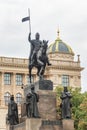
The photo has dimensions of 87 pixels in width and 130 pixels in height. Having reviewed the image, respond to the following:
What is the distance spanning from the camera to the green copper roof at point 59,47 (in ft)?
393

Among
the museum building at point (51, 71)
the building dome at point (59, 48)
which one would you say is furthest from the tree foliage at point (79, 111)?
the building dome at point (59, 48)

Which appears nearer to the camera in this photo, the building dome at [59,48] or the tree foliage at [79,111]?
the tree foliage at [79,111]

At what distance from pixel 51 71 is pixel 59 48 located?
14.7 ft

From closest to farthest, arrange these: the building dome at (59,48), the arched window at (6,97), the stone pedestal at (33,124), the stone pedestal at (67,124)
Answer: the stone pedestal at (33,124)
the stone pedestal at (67,124)
the arched window at (6,97)
the building dome at (59,48)

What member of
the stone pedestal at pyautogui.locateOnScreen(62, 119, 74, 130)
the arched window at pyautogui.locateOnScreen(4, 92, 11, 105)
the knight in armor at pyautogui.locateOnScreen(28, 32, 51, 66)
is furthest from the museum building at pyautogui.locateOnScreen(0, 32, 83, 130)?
the stone pedestal at pyautogui.locateOnScreen(62, 119, 74, 130)

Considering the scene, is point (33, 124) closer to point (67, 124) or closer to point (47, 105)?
point (47, 105)

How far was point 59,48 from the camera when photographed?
11988cm

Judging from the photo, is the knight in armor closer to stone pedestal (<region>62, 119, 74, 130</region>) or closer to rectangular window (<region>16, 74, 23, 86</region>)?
stone pedestal (<region>62, 119, 74, 130</region>)

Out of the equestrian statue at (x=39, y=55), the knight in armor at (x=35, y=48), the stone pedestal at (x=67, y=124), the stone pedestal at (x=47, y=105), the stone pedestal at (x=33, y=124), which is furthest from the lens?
the knight in armor at (x=35, y=48)

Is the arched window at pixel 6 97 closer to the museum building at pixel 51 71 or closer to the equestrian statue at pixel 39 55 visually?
the museum building at pixel 51 71

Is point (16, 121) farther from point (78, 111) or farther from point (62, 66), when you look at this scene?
point (62, 66)

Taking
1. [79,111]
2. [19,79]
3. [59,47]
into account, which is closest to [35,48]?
[79,111]

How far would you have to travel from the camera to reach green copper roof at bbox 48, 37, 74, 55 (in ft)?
393

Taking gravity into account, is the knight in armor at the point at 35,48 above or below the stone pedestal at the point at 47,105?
above
